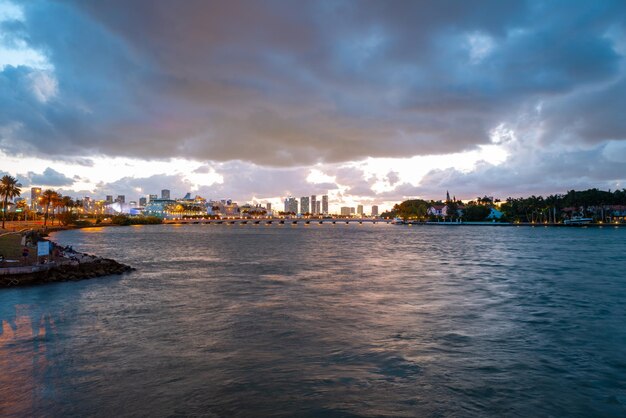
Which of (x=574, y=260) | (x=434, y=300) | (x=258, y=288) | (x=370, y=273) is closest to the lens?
(x=434, y=300)

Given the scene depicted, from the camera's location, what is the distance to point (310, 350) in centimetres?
2186

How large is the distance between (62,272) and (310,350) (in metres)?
34.8

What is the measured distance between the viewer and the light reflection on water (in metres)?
15.6

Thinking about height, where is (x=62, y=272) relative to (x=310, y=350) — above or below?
above

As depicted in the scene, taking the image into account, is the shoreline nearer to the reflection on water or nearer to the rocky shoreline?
the rocky shoreline

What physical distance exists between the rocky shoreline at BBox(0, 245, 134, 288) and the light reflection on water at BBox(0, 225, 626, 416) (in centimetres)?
214

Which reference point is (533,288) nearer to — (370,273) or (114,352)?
(370,273)

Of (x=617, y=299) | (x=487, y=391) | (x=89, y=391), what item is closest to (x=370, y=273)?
(x=617, y=299)

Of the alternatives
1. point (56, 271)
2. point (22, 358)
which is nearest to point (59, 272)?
point (56, 271)

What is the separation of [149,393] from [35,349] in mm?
9767

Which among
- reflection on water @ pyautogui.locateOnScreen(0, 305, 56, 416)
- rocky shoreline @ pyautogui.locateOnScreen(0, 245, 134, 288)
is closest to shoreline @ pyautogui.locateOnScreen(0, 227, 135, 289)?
rocky shoreline @ pyautogui.locateOnScreen(0, 245, 134, 288)

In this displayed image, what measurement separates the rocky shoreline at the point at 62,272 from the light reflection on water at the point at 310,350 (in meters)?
2.14

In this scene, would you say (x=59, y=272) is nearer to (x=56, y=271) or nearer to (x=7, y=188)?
(x=56, y=271)

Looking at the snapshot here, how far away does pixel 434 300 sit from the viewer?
37062 millimetres
